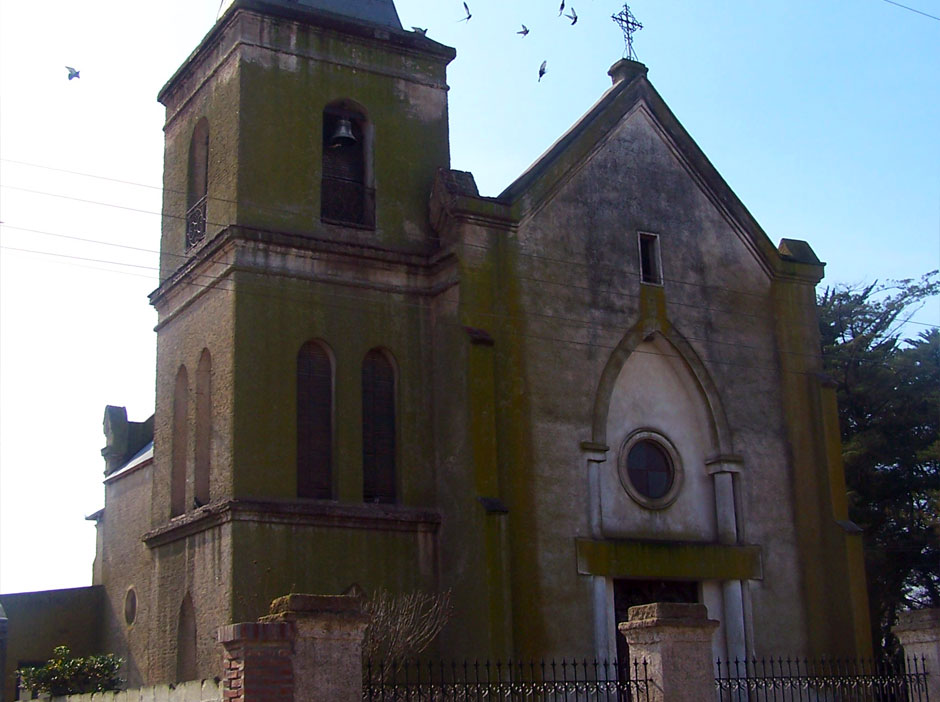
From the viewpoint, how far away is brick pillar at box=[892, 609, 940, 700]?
55.5ft

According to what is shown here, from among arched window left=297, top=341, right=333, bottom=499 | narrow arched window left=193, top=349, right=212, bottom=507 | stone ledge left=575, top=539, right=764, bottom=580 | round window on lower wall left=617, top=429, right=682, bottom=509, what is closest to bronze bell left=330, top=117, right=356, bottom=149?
arched window left=297, top=341, right=333, bottom=499

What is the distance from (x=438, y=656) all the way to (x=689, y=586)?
186 inches

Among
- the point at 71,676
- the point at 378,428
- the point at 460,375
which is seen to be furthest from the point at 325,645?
the point at 71,676

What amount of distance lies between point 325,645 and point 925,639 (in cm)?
934

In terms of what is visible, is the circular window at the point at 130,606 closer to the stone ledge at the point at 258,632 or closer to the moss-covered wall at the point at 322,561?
the moss-covered wall at the point at 322,561

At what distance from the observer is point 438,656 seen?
2034 cm

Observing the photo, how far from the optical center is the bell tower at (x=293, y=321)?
20062 millimetres

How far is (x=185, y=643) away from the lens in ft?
68.8

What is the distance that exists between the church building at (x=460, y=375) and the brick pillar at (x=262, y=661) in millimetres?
7919

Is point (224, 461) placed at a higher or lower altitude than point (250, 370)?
lower

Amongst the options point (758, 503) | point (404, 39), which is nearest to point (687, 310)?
point (758, 503)

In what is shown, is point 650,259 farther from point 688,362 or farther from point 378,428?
point 378,428

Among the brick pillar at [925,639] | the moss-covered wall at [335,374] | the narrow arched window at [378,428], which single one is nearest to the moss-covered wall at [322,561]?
the moss-covered wall at [335,374]

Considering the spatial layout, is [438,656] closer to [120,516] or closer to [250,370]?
[250,370]
